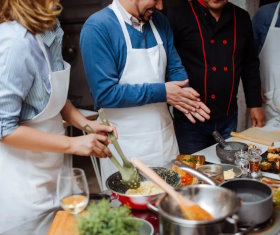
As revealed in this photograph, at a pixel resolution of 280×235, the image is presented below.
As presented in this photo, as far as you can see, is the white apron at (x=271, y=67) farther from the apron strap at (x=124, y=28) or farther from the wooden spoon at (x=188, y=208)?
the wooden spoon at (x=188, y=208)

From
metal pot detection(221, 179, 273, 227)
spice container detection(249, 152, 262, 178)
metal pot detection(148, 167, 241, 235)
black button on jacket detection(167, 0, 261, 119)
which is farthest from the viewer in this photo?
black button on jacket detection(167, 0, 261, 119)

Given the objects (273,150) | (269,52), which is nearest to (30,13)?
(273,150)

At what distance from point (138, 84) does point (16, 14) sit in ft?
2.50

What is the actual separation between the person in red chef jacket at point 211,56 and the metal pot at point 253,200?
4.23ft

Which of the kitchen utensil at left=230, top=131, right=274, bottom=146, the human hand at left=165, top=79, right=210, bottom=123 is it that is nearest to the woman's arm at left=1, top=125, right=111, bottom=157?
the human hand at left=165, top=79, right=210, bottom=123

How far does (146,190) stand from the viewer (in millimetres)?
1477

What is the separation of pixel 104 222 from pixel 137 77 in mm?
1205

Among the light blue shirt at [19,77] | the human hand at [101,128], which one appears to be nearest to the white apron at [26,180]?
the light blue shirt at [19,77]

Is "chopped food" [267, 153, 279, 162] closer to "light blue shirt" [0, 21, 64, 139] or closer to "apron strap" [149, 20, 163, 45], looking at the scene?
"apron strap" [149, 20, 163, 45]

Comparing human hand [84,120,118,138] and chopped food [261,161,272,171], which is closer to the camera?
human hand [84,120,118,138]

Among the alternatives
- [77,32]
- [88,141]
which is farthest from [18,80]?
[77,32]

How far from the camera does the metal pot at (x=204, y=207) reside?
1012 millimetres

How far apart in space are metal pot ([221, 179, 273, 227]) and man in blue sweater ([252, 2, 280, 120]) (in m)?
1.76

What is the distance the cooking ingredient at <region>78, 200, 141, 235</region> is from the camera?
1048 millimetres
